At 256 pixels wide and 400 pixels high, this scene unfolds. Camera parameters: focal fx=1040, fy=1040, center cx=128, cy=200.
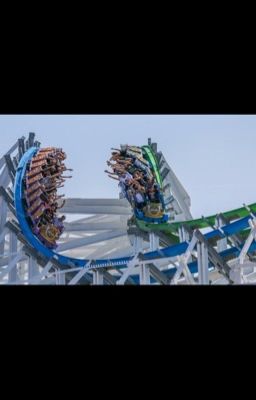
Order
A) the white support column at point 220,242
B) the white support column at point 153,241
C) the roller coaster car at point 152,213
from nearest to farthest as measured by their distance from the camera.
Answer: the white support column at point 220,242, the white support column at point 153,241, the roller coaster car at point 152,213

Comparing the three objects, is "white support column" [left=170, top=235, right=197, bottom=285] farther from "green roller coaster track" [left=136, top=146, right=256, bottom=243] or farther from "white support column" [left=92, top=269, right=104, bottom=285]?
"white support column" [left=92, top=269, right=104, bottom=285]

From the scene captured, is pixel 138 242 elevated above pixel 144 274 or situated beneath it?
elevated above

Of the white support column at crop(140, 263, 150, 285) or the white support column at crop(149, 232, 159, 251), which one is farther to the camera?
the white support column at crop(149, 232, 159, 251)

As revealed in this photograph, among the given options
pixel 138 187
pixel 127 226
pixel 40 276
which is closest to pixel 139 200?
pixel 138 187

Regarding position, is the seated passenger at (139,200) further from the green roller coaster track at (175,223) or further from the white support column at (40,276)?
the white support column at (40,276)

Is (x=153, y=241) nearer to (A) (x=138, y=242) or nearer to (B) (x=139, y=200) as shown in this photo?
(A) (x=138, y=242)

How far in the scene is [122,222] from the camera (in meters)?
15.3

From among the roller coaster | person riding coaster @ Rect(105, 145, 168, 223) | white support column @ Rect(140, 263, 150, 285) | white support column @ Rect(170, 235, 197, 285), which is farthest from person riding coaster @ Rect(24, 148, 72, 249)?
white support column @ Rect(170, 235, 197, 285)

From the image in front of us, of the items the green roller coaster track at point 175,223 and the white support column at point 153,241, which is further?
the white support column at point 153,241

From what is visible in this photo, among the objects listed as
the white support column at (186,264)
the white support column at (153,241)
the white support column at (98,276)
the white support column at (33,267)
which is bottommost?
the white support column at (186,264)

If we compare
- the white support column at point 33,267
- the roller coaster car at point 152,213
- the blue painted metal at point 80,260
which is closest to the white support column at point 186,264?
the blue painted metal at point 80,260
